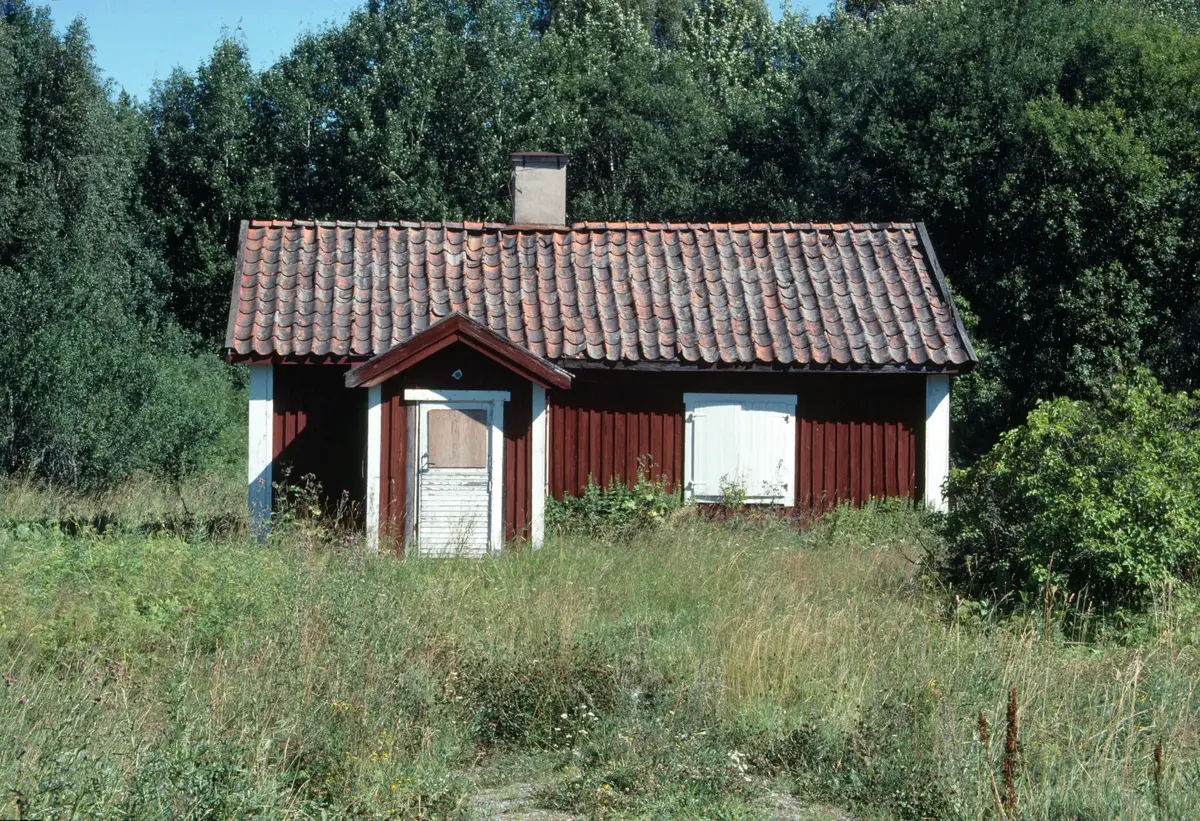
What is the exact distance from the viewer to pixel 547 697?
716 centimetres

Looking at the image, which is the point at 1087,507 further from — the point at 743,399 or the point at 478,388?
the point at 478,388

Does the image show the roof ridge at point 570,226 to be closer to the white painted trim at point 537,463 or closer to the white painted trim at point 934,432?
the white painted trim at point 934,432

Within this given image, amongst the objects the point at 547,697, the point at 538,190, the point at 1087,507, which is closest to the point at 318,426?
the point at 538,190

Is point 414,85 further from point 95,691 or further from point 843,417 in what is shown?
point 95,691

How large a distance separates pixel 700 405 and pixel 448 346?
3.45 m

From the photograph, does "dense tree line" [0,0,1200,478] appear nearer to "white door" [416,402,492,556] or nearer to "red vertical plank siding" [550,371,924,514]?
"red vertical plank siding" [550,371,924,514]

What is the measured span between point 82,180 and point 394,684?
22.1m

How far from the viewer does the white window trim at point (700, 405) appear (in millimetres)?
15070

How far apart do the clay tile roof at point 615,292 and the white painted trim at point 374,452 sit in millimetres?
1179

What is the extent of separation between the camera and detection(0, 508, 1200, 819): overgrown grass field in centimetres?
564

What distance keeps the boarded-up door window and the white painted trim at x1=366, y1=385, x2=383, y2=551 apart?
1.80ft

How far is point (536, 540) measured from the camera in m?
13.5

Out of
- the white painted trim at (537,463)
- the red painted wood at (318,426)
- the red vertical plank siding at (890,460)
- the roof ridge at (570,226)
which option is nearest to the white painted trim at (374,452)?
the red painted wood at (318,426)

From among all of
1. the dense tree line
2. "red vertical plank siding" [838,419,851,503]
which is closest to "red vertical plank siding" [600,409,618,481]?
"red vertical plank siding" [838,419,851,503]
